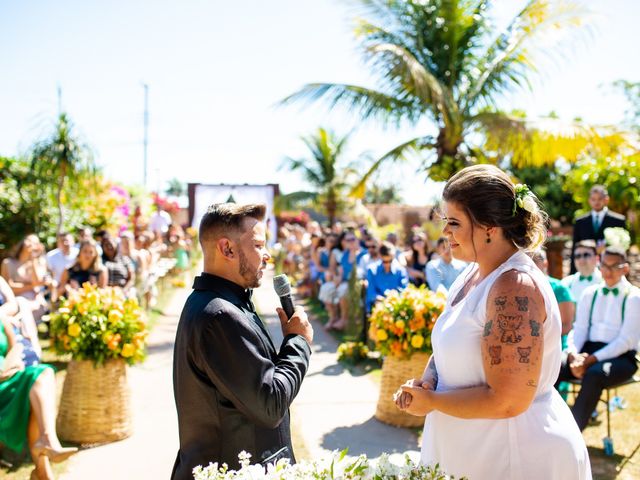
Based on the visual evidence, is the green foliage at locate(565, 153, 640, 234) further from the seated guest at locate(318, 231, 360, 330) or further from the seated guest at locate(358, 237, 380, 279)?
the seated guest at locate(318, 231, 360, 330)

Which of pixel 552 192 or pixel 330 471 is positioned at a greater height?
pixel 552 192

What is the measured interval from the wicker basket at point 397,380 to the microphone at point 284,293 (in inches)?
139

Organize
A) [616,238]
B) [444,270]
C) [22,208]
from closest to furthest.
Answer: [616,238] < [444,270] < [22,208]

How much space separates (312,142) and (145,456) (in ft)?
65.3

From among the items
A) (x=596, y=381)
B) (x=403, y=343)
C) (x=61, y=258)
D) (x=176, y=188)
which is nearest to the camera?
(x=596, y=381)

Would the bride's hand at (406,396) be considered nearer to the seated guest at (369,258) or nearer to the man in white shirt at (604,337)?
the man in white shirt at (604,337)

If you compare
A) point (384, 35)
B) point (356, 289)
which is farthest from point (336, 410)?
point (384, 35)

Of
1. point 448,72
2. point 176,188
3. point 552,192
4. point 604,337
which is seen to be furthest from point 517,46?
point 176,188

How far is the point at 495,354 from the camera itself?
80.7 inches

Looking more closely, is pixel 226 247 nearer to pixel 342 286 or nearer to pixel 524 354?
pixel 524 354

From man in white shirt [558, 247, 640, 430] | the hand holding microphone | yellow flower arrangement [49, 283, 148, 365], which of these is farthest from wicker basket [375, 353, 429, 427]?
the hand holding microphone

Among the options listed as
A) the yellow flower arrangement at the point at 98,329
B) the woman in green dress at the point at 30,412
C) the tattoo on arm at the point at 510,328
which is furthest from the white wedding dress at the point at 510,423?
the yellow flower arrangement at the point at 98,329

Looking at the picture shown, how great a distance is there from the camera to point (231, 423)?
2143mm

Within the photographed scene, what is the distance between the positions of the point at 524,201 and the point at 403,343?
3799mm
